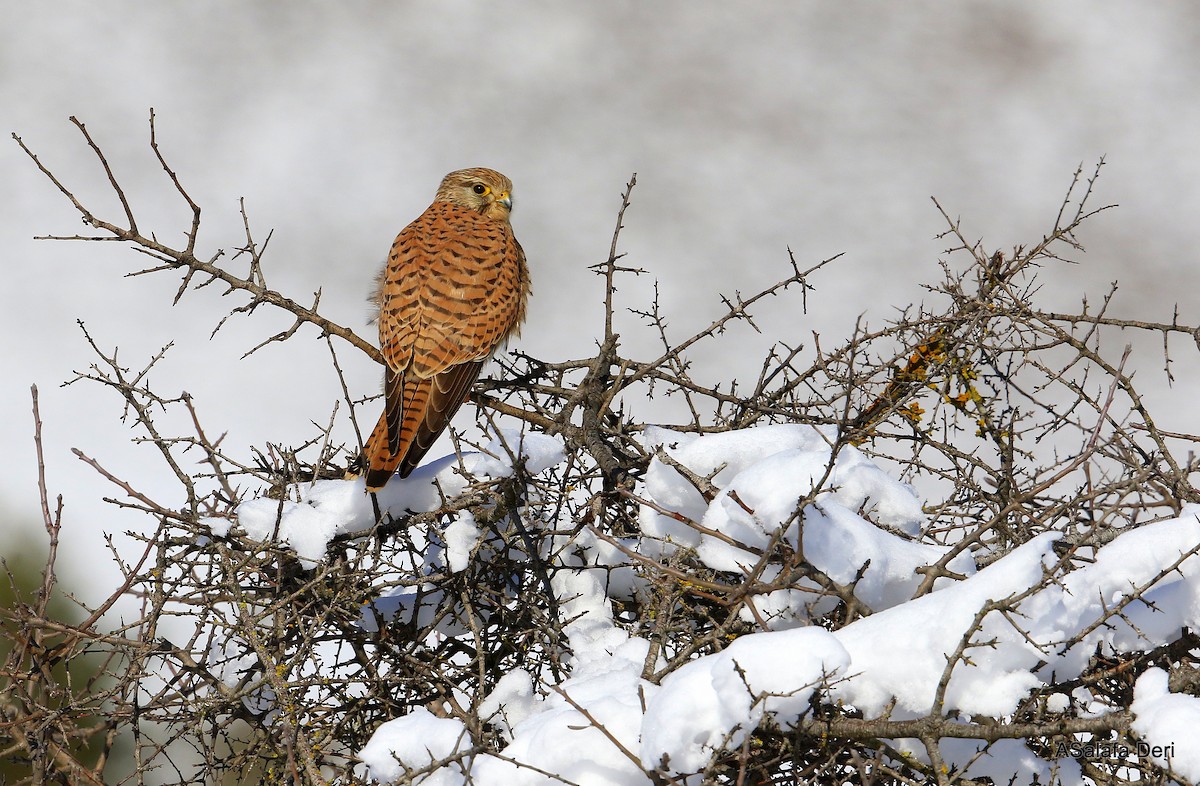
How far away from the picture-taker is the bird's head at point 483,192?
5422 mm

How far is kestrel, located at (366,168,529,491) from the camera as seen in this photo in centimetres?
352

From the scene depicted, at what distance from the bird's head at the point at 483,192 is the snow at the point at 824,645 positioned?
118 inches

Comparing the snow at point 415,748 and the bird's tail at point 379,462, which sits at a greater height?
the bird's tail at point 379,462

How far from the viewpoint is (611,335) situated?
3.08 metres

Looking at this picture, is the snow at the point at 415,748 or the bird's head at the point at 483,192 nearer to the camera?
the snow at the point at 415,748

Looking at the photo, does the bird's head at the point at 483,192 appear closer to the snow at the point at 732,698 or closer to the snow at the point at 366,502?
the snow at the point at 366,502

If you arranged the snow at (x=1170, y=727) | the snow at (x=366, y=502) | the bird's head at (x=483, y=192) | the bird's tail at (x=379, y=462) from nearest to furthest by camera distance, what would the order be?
the snow at (x=1170, y=727) → the snow at (x=366, y=502) → the bird's tail at (x=379, y=462) → the bird's head at (x=483, y=192)

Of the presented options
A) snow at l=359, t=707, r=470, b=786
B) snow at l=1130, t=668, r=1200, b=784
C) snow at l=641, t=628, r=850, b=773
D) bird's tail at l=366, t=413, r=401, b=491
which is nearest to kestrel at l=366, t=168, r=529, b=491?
bird's tail at l=366, t=413, r=401, b=491

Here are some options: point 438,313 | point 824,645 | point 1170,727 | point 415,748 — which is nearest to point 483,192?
point 438,313

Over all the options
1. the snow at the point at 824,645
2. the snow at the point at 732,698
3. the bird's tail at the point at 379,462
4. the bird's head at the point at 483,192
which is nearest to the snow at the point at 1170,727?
the snow at the point at 824,645

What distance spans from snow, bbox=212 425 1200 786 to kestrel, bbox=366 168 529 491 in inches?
35.8

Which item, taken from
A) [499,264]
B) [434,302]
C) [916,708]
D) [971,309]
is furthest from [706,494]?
[499,264]

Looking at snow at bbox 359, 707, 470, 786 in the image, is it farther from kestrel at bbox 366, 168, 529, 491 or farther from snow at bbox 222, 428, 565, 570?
kestrel at bbox 366, 168, 529, 491

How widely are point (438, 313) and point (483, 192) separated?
140 centimetres
